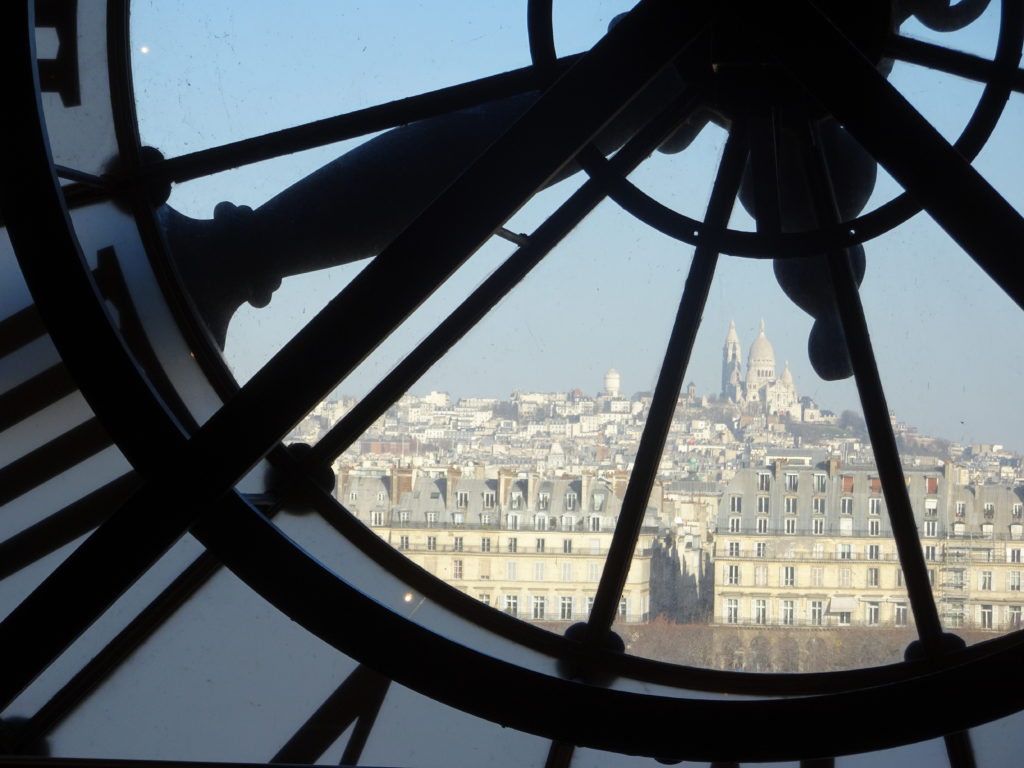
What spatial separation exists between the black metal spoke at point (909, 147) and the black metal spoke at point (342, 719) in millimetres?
3768

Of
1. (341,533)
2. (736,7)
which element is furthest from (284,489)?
(736,7)

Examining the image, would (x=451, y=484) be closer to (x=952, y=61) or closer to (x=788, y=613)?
(x=788, y=613)

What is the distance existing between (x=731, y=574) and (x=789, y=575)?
16.6 inches

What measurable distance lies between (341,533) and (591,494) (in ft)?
6.91

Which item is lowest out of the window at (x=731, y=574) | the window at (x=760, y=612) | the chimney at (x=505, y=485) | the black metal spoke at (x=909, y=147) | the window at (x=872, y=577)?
the window at (x=760, y=612)

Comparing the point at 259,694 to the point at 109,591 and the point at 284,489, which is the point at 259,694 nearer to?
the point at 284,489

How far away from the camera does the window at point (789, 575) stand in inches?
270

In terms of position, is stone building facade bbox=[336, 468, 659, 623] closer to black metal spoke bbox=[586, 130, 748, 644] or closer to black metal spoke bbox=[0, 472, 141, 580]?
black metal spoke bbox=[586, 130, 748, 644]

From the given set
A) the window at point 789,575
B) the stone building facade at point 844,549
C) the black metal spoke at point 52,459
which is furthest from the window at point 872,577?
the black metal spoke at point 52,459

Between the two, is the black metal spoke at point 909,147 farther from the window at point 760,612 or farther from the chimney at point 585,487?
the window at point 760,612

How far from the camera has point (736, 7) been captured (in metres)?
2.04

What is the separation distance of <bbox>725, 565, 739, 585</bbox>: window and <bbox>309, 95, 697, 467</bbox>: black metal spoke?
11.3ft

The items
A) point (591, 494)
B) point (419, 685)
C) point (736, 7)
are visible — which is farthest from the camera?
point (591, 494)

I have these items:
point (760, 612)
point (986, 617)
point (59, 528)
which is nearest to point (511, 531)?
point (760, 612)
